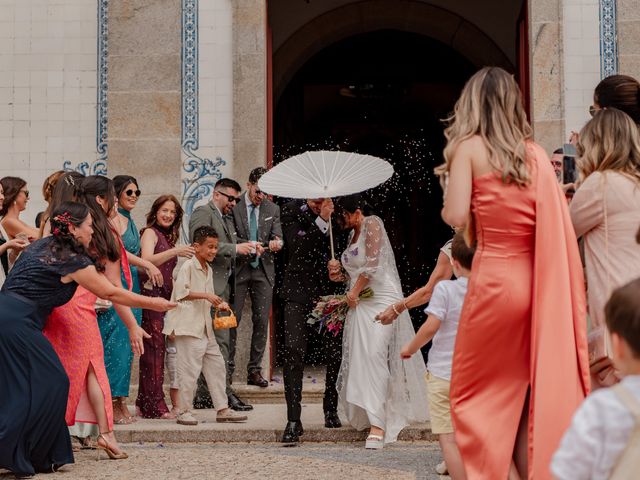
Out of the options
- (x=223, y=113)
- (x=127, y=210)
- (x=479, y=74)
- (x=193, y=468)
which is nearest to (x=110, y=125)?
(x=223, y=113)

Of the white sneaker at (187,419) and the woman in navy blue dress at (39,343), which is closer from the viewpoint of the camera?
the woman in navy blue dress at (39,343)

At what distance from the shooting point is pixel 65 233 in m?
6.12

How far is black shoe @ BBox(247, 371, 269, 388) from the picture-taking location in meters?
9.32

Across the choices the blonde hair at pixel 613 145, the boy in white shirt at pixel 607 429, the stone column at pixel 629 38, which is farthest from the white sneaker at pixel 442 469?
the stone column at pixel 629 38

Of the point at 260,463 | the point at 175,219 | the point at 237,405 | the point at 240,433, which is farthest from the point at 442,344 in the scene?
the point at 175,219

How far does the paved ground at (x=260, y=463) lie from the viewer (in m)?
5.98

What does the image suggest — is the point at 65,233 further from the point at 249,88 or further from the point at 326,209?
the point at 249,88

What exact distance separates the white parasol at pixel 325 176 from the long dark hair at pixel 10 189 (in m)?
1.92

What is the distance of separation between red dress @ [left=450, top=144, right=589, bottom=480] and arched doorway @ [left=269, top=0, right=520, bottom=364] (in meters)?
8.82

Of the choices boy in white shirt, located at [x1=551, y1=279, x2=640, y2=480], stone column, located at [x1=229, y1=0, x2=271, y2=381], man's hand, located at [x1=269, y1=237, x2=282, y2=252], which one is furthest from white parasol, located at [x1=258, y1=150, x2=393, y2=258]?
boy in white shirt, located at [x1=551, y1=279, x2=640, y2=480]

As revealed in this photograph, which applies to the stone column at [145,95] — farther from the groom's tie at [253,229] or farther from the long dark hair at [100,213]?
the long dark hair at [100,213]

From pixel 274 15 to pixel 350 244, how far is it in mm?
5865

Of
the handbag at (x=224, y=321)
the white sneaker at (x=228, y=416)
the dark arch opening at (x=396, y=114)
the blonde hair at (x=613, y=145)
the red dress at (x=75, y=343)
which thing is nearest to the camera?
the blonde hair at (x=613, y=145)

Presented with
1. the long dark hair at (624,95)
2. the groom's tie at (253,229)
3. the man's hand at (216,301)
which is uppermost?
the long dark hair at (624,95)
